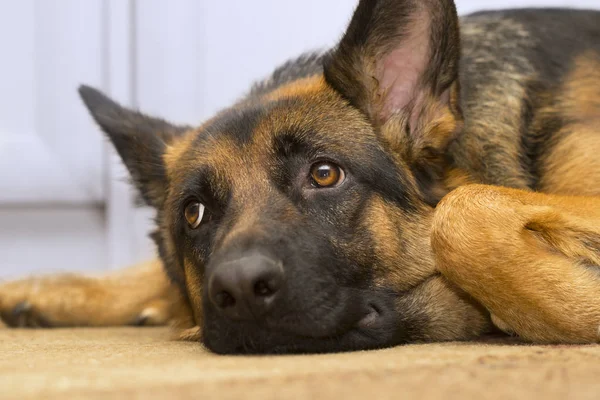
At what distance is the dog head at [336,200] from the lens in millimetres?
1665

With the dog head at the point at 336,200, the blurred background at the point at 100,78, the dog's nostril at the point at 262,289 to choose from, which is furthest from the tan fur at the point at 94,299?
the dog's nostril at the point at 262,289

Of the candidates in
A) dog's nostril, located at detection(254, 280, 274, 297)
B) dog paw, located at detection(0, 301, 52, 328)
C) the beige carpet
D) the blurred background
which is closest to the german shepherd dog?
dog's nostril, located at detection(254, 280, 274, 297)

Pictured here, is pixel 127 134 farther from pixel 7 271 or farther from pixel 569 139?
pixel 7 271

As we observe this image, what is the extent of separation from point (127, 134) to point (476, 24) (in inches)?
49.1

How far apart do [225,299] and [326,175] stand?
0.47m

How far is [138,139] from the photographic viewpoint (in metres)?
2.59

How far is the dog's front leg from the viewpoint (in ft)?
5.51

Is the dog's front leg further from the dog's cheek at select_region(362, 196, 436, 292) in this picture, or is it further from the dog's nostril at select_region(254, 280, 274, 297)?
the dog's nostril at select_region(254, 280, 274, 297)

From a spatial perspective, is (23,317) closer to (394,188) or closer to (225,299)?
(225,299)

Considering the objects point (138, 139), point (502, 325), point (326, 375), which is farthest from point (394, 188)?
point (138, 139)

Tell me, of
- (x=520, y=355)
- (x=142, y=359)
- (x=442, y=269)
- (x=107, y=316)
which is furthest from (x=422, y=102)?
(x=107, y=316)

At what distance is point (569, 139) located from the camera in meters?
2.16

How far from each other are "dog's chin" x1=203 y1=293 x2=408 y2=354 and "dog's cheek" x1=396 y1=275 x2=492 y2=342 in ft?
0.41

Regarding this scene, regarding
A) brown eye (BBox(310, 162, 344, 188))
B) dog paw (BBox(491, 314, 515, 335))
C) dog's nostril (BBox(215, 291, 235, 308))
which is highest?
brown eye (BBox(310, 162, 344, 188))
